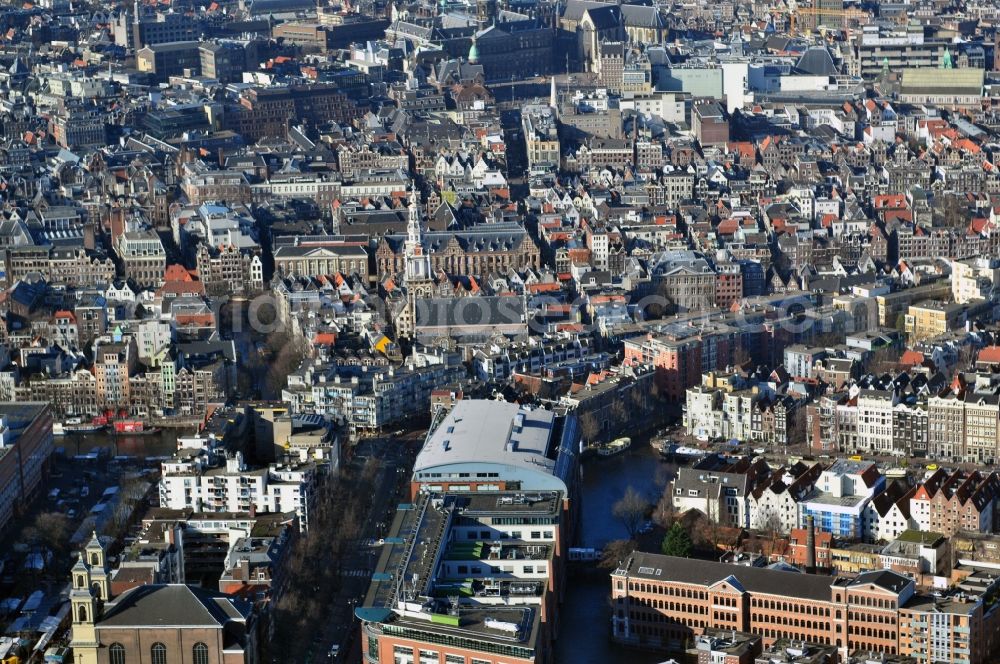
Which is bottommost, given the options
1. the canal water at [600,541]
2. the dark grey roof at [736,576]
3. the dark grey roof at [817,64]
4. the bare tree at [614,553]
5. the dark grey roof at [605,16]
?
the canal water at [600,541]

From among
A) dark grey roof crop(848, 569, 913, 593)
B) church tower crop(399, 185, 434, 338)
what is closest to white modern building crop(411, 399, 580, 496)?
dark grey roof crop(848, 569, 913, 593)

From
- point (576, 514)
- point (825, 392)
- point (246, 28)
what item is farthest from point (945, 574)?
point (246, 28)

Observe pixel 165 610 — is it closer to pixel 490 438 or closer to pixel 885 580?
pixel 490 438

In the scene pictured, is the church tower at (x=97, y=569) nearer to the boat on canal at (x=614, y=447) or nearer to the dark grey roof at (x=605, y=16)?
the boat on canal at (x=614, y=447)

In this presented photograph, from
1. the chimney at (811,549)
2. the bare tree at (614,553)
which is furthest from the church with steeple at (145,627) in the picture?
the chimney at (811,549)

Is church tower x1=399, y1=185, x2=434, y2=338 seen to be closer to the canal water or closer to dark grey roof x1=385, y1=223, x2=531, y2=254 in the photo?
dark grey roof x1=385, y1=223, x2=531, y2=254

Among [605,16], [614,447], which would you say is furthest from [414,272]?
[605,16]
